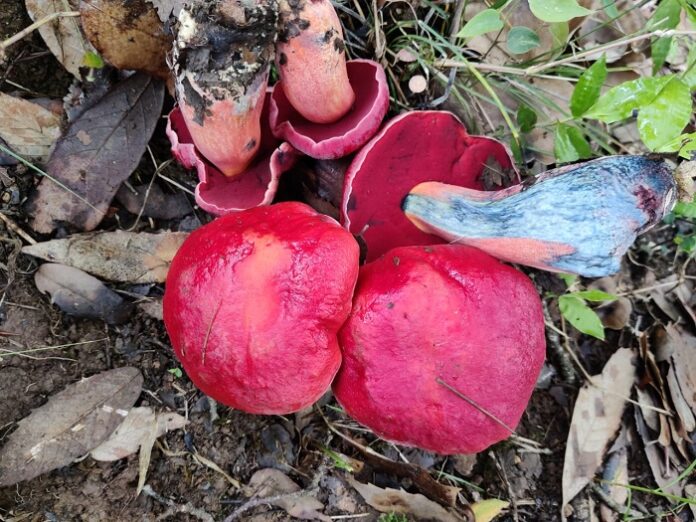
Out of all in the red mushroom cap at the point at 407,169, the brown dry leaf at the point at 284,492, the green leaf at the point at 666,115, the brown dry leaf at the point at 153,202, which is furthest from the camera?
the brown dry leaf at the point at 153,202

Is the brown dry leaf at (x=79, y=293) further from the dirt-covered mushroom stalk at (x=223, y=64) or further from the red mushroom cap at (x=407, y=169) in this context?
the red mushroom cap at (x=407, y=169)

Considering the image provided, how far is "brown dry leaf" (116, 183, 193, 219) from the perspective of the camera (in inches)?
101

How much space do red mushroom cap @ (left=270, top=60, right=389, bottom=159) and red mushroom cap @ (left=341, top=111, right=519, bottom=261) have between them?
0.06 m

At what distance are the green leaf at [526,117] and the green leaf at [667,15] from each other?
515 millimetres

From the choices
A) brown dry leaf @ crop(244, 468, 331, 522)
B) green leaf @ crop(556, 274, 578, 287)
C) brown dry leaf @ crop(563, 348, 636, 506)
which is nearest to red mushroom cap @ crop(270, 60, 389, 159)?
green leaf @ crop(556, 274, 578, 287)

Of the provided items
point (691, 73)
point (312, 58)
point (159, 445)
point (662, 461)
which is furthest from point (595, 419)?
point (312, 58)

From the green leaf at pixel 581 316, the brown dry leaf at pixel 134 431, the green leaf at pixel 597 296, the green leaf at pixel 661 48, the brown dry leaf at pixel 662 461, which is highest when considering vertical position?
the green leaf at pixel 661 48

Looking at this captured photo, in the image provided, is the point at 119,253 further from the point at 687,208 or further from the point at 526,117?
the point at 687,208

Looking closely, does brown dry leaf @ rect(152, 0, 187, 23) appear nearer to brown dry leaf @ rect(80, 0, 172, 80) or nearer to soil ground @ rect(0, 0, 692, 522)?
brown dry leaf @ rect(80, 0, 172, 80)

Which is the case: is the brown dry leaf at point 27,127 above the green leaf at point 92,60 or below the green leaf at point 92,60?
below

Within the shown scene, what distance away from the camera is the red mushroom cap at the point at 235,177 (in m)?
2.23

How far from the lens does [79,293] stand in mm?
2371

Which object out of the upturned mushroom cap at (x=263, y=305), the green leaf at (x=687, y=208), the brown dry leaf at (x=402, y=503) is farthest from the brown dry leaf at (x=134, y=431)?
the green leaf at (x=687, y=208)

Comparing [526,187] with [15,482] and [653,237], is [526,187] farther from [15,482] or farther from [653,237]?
[15,482]
